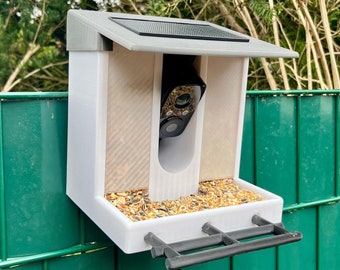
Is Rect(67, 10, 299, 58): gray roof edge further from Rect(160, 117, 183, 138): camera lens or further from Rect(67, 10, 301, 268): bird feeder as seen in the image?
Rect(160, 117, 183, 138): camera lens

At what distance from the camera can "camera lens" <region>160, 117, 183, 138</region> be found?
1.20m

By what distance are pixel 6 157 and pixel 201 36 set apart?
56cm

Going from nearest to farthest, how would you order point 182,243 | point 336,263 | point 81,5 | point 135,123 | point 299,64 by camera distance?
point 182,243, point 135,123, point 336,263, point 299,64, point 81,5

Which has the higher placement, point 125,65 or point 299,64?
point 299,64

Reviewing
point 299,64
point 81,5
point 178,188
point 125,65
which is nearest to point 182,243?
point 178,188

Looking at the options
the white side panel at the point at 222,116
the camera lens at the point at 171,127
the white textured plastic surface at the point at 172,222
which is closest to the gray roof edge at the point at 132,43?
the white side panel at the point at 222,116

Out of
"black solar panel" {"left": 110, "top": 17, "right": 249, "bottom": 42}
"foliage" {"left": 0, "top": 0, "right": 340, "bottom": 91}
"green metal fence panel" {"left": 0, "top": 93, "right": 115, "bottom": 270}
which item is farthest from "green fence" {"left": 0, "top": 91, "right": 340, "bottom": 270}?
"foliage" {"left": 0, "top": 0, "right": 340, "bottom": 91}

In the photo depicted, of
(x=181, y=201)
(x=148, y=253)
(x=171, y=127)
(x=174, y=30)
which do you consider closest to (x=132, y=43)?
(x=174, y=30)

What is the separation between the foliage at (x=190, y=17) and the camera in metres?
2.90

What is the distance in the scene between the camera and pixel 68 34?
122 centimetres

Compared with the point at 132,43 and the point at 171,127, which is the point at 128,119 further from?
the point at 132,43

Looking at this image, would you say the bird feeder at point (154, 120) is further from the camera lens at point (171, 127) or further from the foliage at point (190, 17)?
the foliage at point (190, 17)

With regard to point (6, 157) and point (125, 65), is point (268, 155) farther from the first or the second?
point (6, 157)

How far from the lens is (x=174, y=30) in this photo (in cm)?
111
